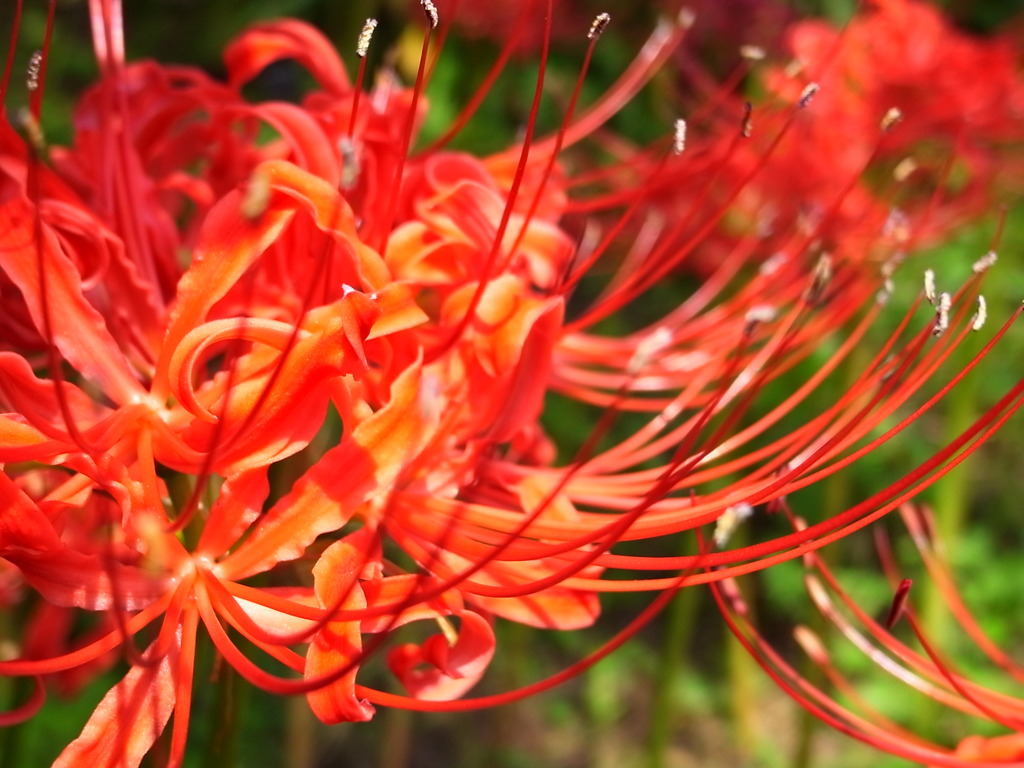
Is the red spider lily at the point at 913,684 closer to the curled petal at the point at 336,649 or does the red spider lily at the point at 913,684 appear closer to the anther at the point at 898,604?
the anther at the point at 898,604

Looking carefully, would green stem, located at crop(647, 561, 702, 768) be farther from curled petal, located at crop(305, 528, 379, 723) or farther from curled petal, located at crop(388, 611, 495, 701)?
curled petal, located at crop(305, 528, 379, 723)

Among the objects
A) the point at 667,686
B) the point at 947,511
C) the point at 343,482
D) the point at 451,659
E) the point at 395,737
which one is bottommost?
the point at 395,737

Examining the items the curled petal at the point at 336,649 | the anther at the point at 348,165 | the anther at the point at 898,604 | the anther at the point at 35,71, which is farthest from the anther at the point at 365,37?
the anther at the point at 898,604

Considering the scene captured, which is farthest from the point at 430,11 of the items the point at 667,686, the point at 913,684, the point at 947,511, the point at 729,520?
the point at 947,511

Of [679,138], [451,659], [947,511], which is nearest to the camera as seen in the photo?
[451,659]

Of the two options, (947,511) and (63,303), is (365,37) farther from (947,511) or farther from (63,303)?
(947,511)

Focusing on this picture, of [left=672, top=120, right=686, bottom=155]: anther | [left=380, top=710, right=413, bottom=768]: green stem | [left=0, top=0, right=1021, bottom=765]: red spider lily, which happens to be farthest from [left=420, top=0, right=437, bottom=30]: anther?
[left=380, top=710, right=413, bottom=768]: green stem
